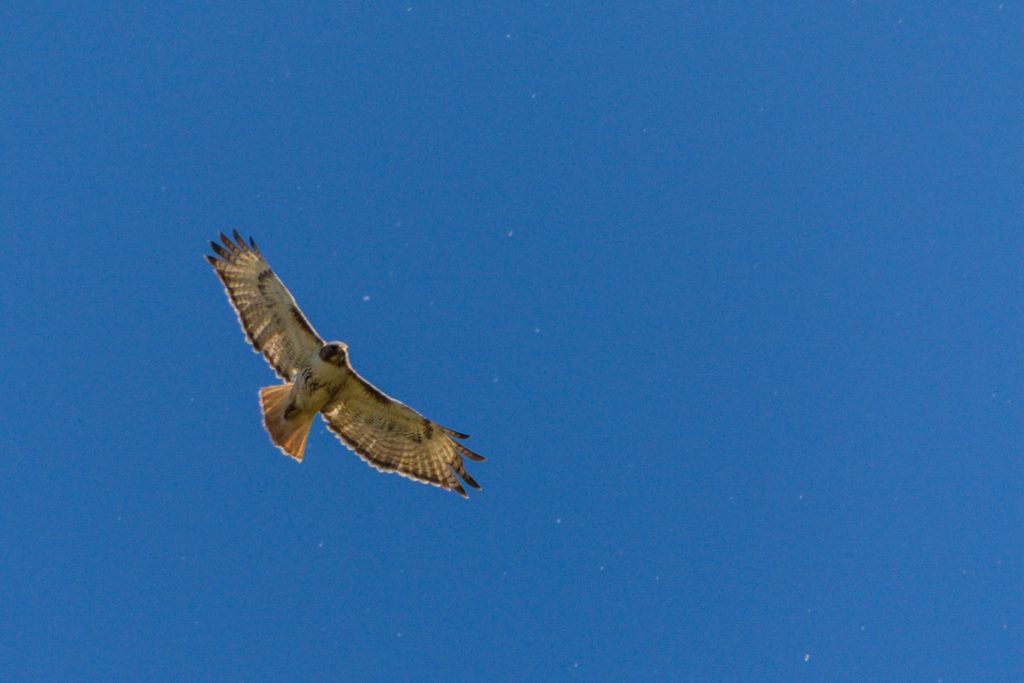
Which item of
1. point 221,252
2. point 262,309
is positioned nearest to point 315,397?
point 262,309

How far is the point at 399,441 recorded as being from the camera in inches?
477

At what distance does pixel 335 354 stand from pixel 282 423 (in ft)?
2.66

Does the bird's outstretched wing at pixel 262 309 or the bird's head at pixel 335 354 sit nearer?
the bird's head at pixel 335 354

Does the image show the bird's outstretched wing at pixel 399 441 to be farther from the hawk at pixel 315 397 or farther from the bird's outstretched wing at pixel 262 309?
the bird's outstretched wing at pixel 262 309

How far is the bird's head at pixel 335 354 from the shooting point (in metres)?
11.1

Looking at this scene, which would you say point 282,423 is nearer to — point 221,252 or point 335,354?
point 335,354

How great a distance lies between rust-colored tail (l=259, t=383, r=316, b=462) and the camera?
11242 millimetres

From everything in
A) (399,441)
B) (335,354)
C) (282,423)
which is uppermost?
(399,441)

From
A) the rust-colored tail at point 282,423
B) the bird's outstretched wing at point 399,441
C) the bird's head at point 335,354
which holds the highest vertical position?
the bird's outstretched wing at point 399,441

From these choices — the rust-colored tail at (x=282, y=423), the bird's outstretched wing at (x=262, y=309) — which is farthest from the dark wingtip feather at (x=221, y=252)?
the rust-colored tail at (x=282, y=423)

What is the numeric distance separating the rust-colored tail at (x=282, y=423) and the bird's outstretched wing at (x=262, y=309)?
1.37ft

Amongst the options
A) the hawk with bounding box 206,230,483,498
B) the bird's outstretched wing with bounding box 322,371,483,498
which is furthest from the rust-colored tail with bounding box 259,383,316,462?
the bird's outstretched wing with bounding box 322,371,483,498

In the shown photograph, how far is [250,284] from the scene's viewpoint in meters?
11.7

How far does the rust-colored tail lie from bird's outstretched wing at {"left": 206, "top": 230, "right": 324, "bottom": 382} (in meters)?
0.42
